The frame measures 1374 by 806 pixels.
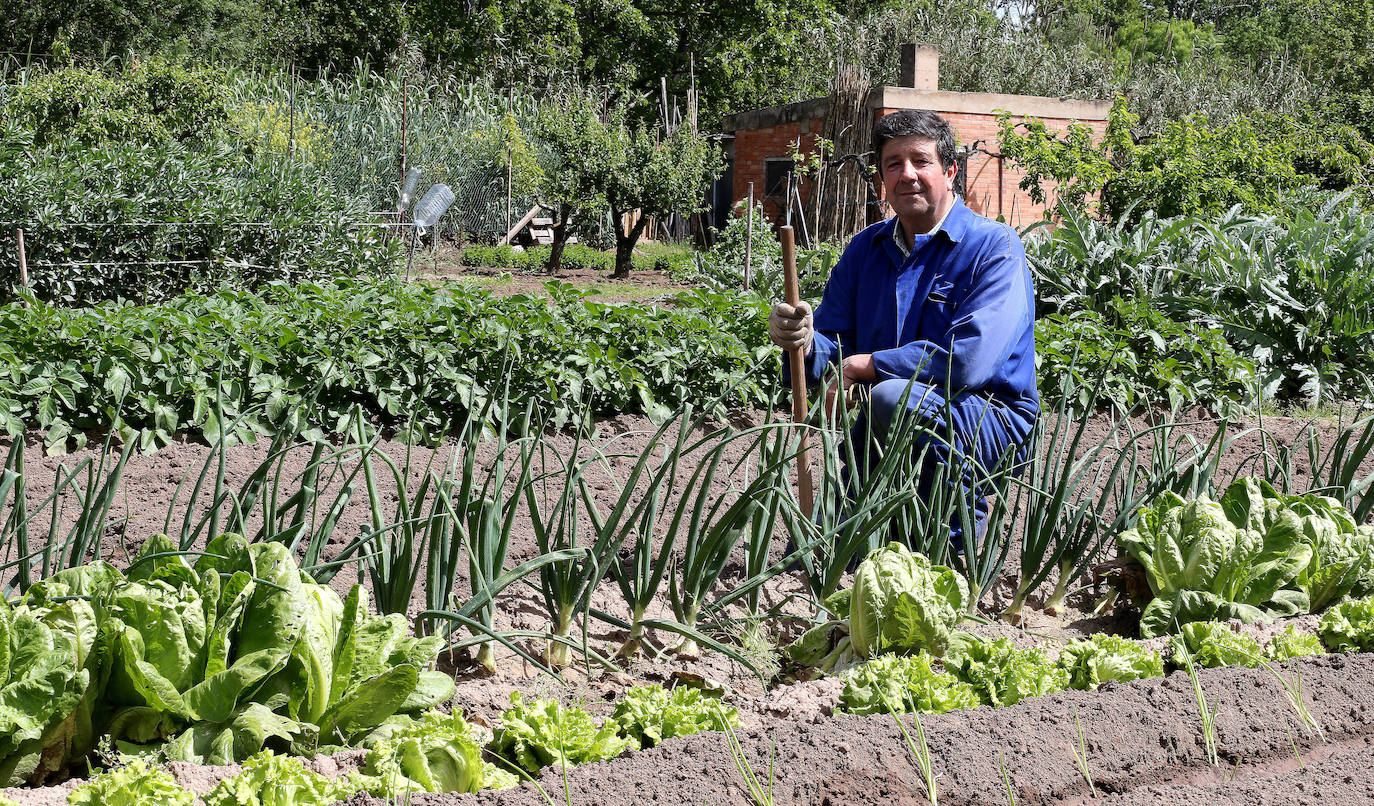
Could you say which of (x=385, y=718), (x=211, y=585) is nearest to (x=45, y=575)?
(x=211, y=585)

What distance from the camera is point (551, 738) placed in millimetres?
1754

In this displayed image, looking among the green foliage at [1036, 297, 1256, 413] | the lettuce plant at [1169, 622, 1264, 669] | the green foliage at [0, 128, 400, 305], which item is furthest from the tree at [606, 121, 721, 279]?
the lettuce plant at [1169, 622, 1264, 669]

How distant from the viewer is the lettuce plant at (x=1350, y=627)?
2424mm

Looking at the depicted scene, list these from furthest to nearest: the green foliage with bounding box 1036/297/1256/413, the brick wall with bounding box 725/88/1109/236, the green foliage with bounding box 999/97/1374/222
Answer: the brick wall with bounding box 725/88/1109/236 → the green foliage with bounding box 999/97/1374/222 → the green foliage with bounding box 1036/297/1256/413

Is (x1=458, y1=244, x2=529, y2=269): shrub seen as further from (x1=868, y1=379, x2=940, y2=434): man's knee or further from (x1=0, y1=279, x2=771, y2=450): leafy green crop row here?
(x1=868, y1=379, x2=940, y2=434): man's knee

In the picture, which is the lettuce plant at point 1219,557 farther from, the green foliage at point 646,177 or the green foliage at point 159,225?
the green foliage at point 646,177

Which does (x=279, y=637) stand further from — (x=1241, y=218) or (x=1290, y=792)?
(x=1241, y=218)

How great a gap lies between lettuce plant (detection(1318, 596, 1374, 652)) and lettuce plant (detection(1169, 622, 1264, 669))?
227mm

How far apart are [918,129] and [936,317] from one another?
527mm

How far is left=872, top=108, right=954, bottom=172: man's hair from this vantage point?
121 inches

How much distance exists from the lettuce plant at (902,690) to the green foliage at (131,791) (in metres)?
1.09

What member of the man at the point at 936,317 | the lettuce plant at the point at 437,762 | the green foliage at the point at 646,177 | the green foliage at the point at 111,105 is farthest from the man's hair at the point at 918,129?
the green foliage at the point at 646,177

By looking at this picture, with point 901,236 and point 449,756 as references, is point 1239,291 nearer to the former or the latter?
point 901,236

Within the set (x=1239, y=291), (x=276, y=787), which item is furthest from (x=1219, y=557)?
(x=1239, y=291)
